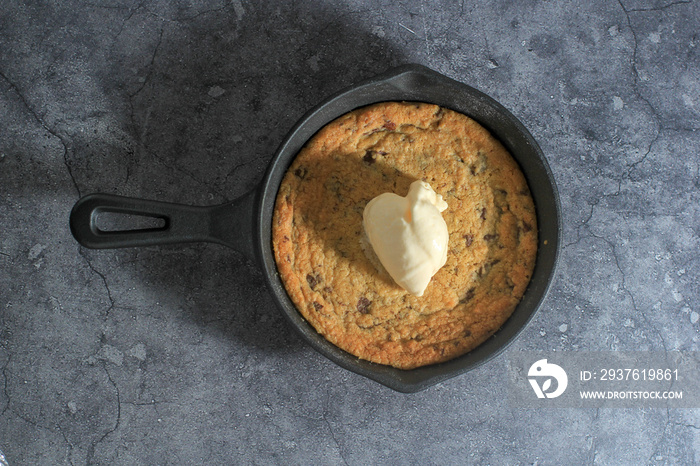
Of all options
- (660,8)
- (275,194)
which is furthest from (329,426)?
(660,8)

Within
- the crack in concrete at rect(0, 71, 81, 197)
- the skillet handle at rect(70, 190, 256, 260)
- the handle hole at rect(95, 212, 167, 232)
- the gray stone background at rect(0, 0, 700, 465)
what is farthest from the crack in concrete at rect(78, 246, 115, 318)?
the skillet handle at rect(70, 190, 256, 260)

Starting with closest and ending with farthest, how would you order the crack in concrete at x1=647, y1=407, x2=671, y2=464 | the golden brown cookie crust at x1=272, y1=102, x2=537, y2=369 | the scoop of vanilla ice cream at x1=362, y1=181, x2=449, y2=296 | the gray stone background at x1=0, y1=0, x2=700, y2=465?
the scoop of vanilla ice cream at x1=362, y1=181, x2=449, y2=296 → the golden brown cookie crust at x1=272, y1=102, x2=537, y2=369 → the gray stone background at x1=0, y1=0, x2=700, y2=465 → the crack in concrete at x1=647, y1=407, x2=671, y2=464

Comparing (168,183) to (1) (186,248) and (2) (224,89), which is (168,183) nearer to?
(1) (186,248)

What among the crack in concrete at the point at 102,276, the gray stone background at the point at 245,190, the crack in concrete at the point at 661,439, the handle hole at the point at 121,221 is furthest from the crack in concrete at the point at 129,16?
the crack in concrete at the point at 661,439

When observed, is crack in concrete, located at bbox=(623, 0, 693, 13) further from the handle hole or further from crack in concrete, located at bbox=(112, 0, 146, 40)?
the handle hole

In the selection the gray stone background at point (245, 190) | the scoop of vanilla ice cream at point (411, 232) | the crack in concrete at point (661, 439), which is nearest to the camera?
the scoop of vanilla ice cream at point (411, 232)

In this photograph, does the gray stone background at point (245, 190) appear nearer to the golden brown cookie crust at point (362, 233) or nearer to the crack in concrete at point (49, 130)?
the crack in concrete at point (49, 130)

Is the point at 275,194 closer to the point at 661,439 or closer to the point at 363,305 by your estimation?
the point at 363,305

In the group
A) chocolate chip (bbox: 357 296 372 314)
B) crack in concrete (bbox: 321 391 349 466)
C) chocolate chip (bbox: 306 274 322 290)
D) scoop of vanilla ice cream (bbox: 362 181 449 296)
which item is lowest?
crack in concrete (bbox: 321 391 349 466)
